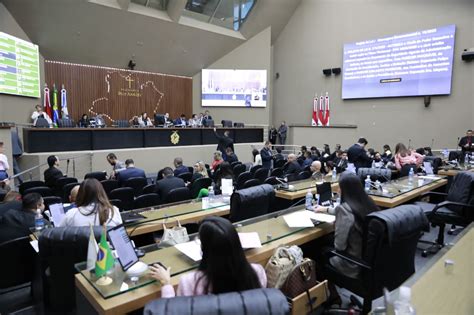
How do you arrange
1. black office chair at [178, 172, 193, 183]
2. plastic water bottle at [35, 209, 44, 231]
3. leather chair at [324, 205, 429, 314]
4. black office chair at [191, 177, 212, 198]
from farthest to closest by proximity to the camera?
black office chair at [178, 172, 193, 183], black office chair at [191, 177, 212, 198], plastic water bottle at [35, 209, 44, 231], leather chair at [324, 205, 429, 314]

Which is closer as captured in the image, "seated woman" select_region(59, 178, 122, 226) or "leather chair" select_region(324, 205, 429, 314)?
"leather chair" select_region(324, 205, 429, 314)

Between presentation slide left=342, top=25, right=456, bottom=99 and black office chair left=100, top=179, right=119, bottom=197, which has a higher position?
presentation slide left=342, top=25, right=456, bottom=99

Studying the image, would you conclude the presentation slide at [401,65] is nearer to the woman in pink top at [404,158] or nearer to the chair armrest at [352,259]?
the woman in pink top at [404,158]

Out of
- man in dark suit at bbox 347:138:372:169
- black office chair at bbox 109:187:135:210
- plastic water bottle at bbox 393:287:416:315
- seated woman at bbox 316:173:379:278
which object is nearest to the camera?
plastic water bottle at bbox 393:287:416:315

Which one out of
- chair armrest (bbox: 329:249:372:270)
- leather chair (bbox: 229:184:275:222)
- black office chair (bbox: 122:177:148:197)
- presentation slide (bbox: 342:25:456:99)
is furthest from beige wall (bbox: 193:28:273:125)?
chair armrest (bbox: 329:249:372:270)

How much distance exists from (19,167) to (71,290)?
7482 millimetres

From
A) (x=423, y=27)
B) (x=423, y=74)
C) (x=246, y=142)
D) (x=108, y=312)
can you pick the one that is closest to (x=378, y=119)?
(x=423, y=74)

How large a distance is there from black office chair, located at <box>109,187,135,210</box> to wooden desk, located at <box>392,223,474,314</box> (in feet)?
12.3

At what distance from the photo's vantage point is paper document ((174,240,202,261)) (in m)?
1.99

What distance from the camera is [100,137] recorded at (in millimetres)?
9359

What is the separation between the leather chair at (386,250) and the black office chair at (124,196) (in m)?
3.18

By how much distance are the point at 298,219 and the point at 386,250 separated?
30.3 inches

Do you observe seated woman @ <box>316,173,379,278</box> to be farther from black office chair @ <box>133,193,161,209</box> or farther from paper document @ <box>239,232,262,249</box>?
black office chair @ <box>133,193,161,209</box>

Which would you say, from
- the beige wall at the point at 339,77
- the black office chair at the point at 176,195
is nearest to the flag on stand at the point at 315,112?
the beige wall at the point at 339,77
